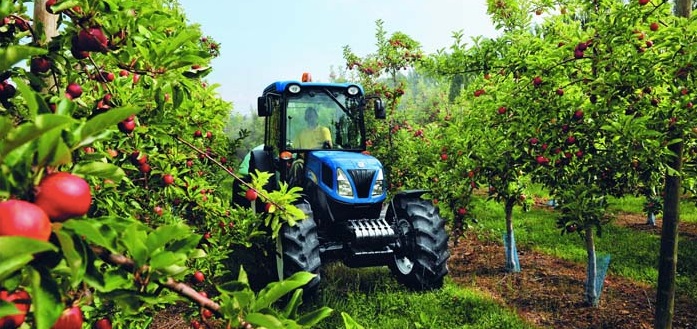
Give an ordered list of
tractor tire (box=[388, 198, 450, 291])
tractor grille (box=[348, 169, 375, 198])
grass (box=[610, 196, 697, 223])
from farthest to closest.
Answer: grass (box=[610, 196, 697, 223]) < tractor grille (box=[348, 169, 375, 198]) < tractor tire (box=[388, 198, 450, 291])

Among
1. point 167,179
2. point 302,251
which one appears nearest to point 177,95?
point 167,179

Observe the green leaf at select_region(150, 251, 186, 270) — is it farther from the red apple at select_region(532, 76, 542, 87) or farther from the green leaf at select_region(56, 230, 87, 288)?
the red apple at select_region(532, 76, 542, 87)

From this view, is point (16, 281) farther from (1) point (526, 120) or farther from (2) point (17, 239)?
(1) point (526, 120)

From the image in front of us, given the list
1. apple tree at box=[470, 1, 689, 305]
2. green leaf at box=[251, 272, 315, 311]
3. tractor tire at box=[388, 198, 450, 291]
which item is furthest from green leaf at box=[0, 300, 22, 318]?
tractor tire at box=[388, 198, 450, 291]

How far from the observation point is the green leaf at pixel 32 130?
62cm

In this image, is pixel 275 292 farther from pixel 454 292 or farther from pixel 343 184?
pixel 454 292

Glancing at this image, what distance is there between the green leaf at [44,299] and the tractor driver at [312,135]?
4.87 meters

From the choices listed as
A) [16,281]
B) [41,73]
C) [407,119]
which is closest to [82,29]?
[41,73]

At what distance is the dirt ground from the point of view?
4.83 m

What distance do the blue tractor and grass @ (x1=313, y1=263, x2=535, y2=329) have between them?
0.25 metres

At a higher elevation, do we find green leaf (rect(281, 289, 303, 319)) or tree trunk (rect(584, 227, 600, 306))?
green leaf (rect(281, 289, 303, 319))

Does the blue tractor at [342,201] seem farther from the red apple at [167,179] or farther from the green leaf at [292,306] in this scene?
the green leaf at [292,306]

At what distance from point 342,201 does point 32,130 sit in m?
4.34

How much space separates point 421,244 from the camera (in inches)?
188
